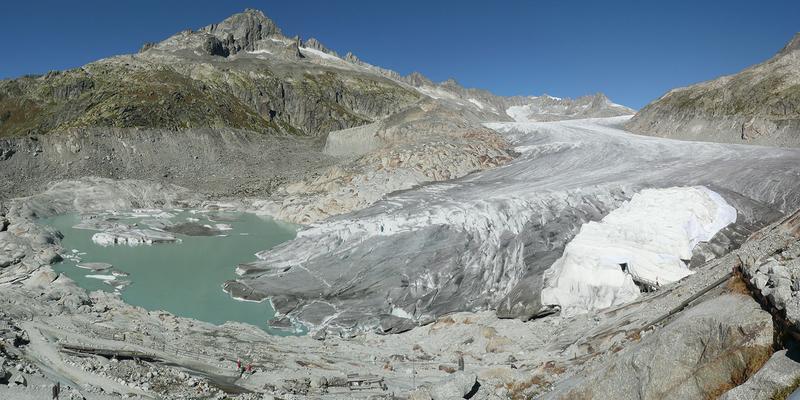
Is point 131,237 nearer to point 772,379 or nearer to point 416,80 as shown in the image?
point 772,379

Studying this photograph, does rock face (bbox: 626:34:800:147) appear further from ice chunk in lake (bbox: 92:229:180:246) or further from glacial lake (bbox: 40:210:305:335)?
ice chunk in lake (bbox: 92:229:180:246)

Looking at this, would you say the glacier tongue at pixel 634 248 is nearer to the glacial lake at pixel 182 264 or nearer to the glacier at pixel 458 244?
the glacier at pixel 458 244

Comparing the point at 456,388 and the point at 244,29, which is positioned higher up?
the point at 244,29

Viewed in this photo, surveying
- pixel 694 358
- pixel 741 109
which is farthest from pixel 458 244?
pixel 741 109

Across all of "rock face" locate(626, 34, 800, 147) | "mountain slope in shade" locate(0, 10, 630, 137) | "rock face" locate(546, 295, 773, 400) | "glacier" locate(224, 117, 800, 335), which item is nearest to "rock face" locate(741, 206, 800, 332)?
"rock face" locate(546, 295, 773, 400)

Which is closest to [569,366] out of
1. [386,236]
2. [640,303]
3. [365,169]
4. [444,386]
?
[444,386]

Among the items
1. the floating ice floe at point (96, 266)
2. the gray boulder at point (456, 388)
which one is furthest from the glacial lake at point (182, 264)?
the gray boulder at point (456, 388)
